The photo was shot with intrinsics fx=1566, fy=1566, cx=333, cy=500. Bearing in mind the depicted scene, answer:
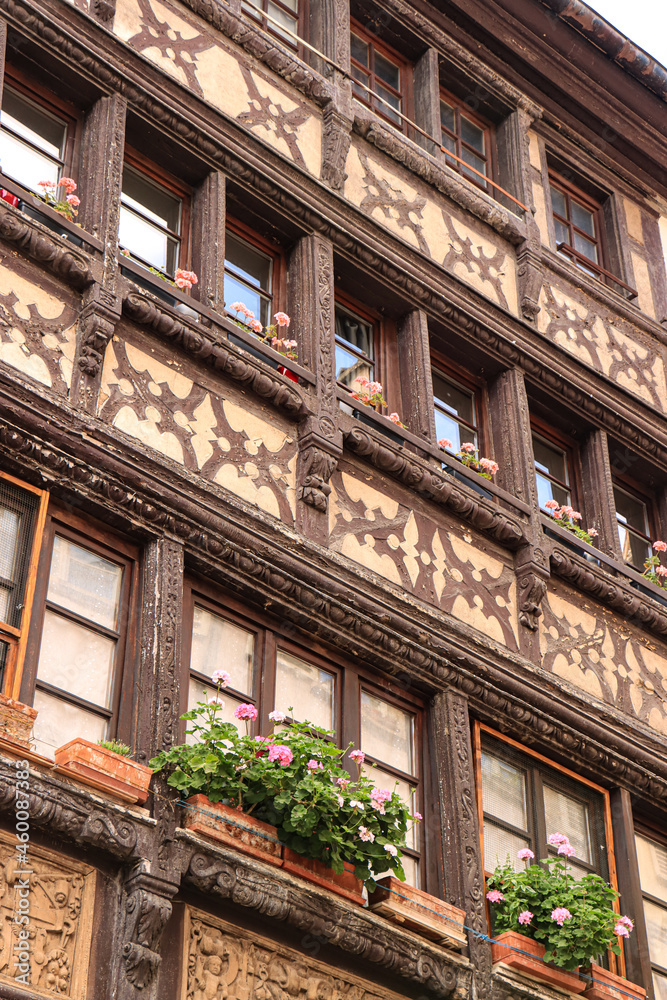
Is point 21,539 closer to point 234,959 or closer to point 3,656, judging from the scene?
point 3,656

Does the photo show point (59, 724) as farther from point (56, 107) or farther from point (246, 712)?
point (56, 107)

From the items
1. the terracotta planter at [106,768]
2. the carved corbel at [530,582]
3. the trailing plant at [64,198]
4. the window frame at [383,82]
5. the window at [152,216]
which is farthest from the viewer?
the window frame at [383,82]

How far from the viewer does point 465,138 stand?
1243 cm

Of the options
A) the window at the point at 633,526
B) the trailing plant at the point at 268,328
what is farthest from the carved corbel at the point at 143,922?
the window at the point at 633,526

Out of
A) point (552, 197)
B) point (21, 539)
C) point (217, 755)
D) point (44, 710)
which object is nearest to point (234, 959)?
point (217, 755)

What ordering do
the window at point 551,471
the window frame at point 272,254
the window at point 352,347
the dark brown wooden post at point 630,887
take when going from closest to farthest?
the dark brown wooden post at point 630,887
the window frame at point 272,254
the window at point 352,347
the window at point 551,471

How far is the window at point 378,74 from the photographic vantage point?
11648mm

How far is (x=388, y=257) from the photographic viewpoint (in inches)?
409

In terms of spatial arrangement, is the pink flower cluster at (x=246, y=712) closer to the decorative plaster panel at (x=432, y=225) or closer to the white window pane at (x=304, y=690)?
the white window pane at (x=304, y=690)

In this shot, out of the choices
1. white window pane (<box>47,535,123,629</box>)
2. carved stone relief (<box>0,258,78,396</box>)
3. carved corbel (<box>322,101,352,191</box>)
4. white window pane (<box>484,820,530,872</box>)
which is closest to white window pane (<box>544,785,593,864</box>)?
white window pane (<box>484,820,530,872</box>)

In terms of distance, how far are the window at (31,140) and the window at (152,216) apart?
1.60ft

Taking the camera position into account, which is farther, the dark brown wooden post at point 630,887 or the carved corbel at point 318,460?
the dark brown wooden post at point 630,887

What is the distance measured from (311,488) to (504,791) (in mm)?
2118

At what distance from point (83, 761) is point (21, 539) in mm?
1239
